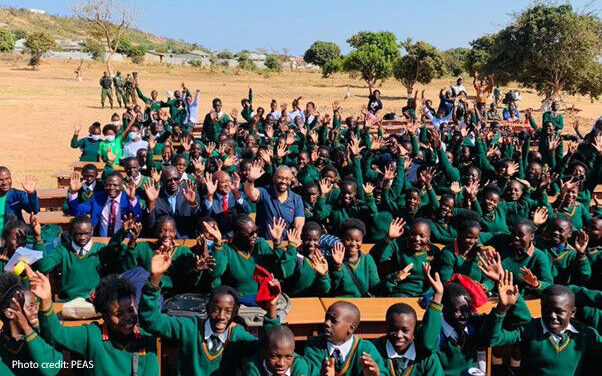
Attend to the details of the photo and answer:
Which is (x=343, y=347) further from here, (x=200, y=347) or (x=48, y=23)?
(x=48, y=23)

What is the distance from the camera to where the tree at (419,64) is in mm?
31641

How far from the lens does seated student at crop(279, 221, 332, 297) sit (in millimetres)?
4426

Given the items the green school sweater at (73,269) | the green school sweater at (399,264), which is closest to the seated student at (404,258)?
the green school sweater at (399,264)

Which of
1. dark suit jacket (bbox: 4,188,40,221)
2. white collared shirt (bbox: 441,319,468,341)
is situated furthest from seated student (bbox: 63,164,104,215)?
white collared shirt (bbox: 441,319,468,341)

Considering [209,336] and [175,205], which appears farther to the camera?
[175,205]

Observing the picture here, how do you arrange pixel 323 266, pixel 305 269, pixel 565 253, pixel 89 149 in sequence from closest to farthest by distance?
1. pixel 323 266
2. pixel 305 269
3. pixel 565 253
4. pixel 89 149

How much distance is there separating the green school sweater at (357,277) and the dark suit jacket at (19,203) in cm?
353

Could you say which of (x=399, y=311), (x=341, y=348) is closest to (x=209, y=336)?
(x=341, y=348)

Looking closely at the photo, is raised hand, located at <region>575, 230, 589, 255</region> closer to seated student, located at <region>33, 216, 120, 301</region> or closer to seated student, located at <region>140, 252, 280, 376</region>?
seated student, located at <region>140, 252, 280, 376</region>

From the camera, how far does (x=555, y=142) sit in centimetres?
874

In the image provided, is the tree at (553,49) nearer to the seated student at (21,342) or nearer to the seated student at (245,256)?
the seated student at (245,256)

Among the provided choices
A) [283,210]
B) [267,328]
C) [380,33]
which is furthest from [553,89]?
[267,328]

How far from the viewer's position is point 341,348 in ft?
11.5

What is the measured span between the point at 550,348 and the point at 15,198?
5.28 meters
